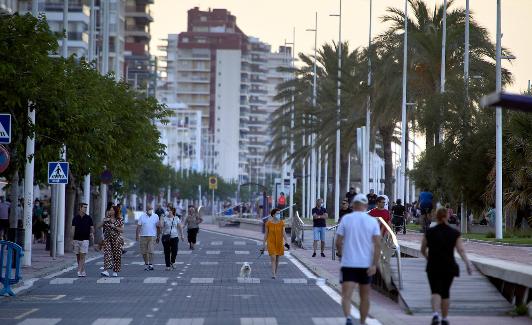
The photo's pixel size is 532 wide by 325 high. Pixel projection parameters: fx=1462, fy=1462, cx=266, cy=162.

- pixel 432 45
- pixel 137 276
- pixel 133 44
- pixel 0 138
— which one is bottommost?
pixel 137 276

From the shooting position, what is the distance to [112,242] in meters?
34.6

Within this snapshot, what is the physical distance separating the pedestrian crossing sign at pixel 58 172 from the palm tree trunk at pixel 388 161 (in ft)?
102

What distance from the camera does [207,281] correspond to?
31.5 m

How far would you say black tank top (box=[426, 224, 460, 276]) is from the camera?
18.1m

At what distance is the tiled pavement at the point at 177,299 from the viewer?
826 inches

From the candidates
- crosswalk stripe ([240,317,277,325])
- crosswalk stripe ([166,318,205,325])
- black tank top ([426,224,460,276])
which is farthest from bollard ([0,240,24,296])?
black tank top ([426,224,460,276])

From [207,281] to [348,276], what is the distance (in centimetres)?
1372

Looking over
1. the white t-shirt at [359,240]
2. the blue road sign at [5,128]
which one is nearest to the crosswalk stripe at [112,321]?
the white t-shirt at [359,240]

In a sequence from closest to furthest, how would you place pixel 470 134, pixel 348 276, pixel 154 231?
pixel 348 276
pixel 154 231
pixel 470 134

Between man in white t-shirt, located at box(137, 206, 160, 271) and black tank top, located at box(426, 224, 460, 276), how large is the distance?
1964cm

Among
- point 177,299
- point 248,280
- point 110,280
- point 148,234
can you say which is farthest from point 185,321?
point 148,234

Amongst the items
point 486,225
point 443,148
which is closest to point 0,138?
point 443,148

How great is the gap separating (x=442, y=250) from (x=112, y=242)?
57.3ft

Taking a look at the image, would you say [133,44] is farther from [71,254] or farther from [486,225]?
[71,254]
